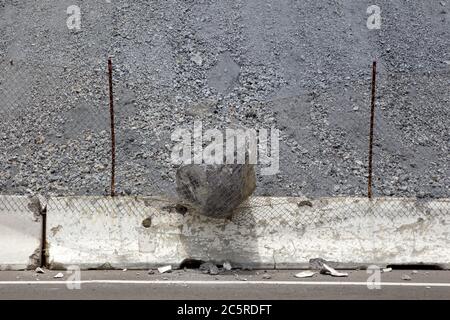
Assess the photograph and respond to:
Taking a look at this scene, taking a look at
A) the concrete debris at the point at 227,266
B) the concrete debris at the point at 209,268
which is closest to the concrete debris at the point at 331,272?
the concrete debris at the point at 227,266

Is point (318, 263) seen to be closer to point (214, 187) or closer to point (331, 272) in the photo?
point (331, 272)

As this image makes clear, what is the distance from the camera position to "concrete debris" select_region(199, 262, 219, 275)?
8516 mm

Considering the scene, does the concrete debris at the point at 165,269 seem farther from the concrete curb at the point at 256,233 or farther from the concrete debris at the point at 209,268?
the concrete debris at the point at 209,268

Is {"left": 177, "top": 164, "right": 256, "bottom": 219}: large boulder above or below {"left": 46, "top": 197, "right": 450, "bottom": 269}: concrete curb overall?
above

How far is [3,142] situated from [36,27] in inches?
147

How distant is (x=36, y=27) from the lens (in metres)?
13.9

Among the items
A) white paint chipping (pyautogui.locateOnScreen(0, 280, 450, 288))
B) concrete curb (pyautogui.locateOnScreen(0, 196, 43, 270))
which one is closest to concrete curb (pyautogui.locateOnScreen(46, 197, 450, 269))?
concrete curb (pyautogui.locateOnScreen(0, 196, 43, 270))

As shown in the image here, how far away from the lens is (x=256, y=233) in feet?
29.7

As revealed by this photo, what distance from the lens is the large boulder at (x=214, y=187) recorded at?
28.7ft

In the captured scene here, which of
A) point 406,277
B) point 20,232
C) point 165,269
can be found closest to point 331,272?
point 406,277

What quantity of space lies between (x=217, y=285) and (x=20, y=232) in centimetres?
275

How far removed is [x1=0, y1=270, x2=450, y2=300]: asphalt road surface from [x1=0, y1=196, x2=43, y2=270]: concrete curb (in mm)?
181

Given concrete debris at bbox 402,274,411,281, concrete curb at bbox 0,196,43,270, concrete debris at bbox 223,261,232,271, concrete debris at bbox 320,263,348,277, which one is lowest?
concrete debris at bbox 402,274,411,281

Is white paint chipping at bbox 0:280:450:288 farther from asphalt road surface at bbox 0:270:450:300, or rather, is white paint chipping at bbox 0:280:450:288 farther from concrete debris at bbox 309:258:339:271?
concrete debris at bbox 309:258:339:271
